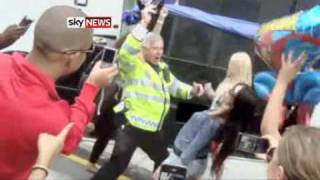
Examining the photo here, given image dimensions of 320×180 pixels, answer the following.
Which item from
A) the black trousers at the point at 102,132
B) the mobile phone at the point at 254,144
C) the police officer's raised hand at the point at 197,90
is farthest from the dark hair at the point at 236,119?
the mobile phone at the point at 254,144

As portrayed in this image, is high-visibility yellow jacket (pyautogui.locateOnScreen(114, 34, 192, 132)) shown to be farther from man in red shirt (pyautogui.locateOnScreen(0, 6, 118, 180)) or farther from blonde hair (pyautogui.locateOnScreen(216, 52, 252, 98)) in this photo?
man in red shirt (pyautogui.locateOnScreen(0, 6, 118, 180))

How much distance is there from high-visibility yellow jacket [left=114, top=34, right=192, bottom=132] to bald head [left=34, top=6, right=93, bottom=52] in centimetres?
304

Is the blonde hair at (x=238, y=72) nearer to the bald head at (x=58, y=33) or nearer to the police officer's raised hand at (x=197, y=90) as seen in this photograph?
the police officer's raised hand at (x=197, y=90)

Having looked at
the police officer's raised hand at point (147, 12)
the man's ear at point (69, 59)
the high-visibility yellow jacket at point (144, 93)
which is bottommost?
the high-visibility yellow jacket at point (144, 93)

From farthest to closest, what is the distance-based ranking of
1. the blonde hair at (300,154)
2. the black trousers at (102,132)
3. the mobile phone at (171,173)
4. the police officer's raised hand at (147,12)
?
the black trousers at (102,132), the police officer's raised hand at (147,12), the mobile phone at (171,173), the blonde hair at (300,154)

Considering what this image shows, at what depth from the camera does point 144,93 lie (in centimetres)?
562

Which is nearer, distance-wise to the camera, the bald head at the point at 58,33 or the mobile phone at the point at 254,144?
the bald head at the point at 58,33

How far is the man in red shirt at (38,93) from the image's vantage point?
92.8 inches

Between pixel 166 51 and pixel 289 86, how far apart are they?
376cm

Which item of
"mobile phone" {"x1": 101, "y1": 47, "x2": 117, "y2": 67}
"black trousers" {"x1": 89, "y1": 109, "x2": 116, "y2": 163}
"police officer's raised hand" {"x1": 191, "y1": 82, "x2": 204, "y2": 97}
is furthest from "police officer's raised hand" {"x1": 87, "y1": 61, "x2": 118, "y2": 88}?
"black trousers" {"x1": 89, "y1": 109, "x2": 116, "y2": 163}

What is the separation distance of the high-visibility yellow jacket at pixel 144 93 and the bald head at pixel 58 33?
3042 millimetres

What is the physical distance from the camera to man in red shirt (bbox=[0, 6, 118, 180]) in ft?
7.73

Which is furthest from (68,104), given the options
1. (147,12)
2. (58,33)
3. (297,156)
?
(147,12)

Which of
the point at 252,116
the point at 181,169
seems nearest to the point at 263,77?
the point at 181,169
